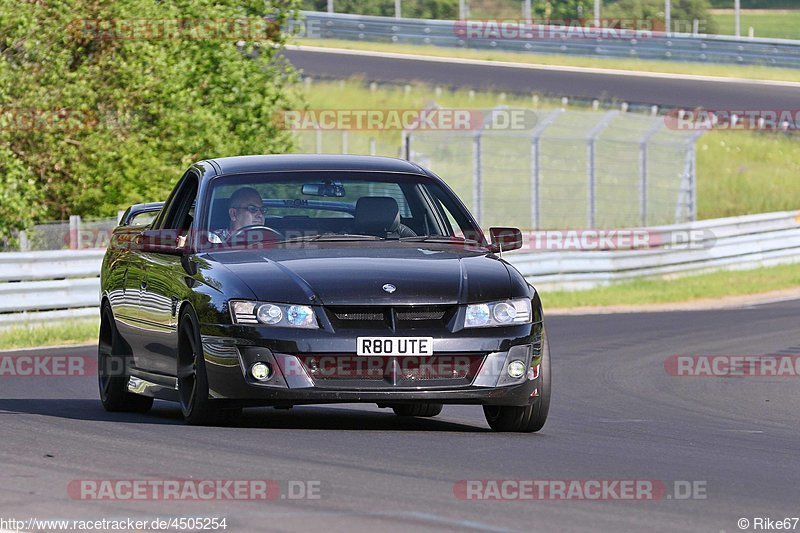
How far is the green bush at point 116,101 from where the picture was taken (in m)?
23.7

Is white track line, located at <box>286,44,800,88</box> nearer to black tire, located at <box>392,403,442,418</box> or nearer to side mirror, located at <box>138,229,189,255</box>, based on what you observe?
black tire, located at <box>392,403,442,418</box>

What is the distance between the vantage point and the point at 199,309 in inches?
357

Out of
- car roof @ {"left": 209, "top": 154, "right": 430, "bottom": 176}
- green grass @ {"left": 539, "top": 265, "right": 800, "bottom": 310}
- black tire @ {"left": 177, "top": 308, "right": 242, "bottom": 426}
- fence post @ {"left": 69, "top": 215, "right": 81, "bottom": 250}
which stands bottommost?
green grass @ {"left": 539, "top": 265, "right": 800, "bottom": 310}

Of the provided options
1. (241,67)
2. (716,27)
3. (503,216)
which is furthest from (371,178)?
(716,27)

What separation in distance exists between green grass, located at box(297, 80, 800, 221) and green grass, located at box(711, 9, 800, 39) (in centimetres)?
1961

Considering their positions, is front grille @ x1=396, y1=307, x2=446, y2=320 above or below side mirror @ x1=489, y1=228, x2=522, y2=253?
below

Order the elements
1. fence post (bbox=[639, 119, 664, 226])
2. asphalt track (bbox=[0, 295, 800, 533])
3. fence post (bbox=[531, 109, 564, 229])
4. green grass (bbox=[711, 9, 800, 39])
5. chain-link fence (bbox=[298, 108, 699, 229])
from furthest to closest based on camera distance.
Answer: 1. green grass (bbox=[711, 9, 800, 39])
2. fence post (bbox=[639, 119, 664, 226])
3. chain-link fence (bbox=[298, 108, 699, 229])
4. fence post (bbox=[531, 109, 564, 229])
5. asphalt track (bbox=[0, 295, 800, 533])

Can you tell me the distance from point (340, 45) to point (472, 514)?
165 feet

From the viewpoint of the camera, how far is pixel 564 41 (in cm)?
5331

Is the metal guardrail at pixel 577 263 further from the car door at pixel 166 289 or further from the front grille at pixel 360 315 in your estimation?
the front grille at pixel 360 315

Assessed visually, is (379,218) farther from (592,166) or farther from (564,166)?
(564,166)

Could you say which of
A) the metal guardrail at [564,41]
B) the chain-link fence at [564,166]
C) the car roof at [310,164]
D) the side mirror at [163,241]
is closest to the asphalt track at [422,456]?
the side mirror at [163,241]

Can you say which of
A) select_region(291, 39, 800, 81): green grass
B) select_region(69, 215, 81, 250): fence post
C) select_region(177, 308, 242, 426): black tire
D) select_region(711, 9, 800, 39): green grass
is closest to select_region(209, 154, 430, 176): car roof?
select_region(177, 308, 242, 426): black tire

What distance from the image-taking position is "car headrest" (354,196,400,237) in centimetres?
992
